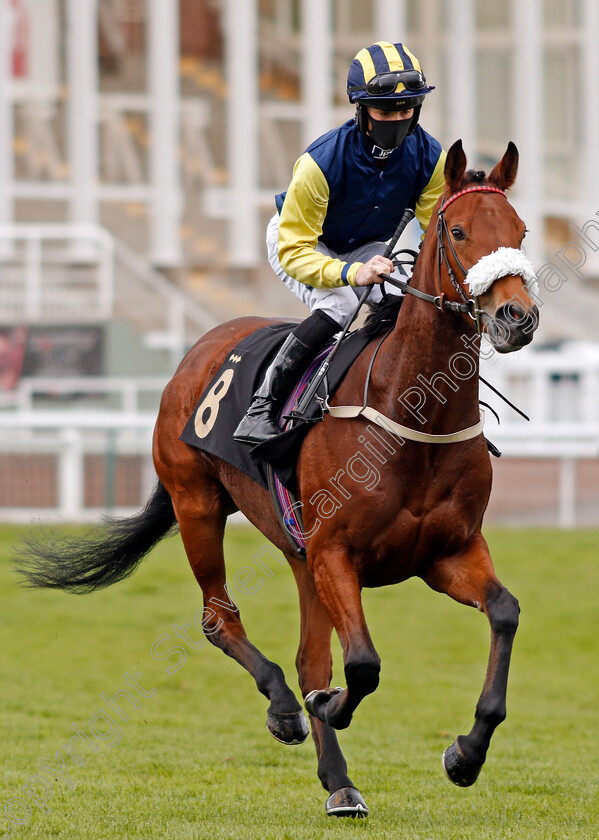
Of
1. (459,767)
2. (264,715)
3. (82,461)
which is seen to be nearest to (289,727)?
(459,767)

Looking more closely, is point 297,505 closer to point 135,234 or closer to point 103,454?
point 103,454

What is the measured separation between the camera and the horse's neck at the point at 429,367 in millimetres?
3754

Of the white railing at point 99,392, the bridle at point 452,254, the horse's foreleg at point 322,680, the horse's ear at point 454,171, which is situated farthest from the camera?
the white railing at point 99,392

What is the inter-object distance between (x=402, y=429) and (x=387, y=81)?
1068 millimetres

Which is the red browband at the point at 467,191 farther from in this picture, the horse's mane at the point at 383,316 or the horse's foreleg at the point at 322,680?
the horse's foreleg at the point at 322,680

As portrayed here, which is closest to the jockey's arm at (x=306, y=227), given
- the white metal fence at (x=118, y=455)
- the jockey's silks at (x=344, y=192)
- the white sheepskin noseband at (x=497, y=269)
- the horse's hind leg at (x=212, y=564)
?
the jockey's silks at (x=344, y=192)

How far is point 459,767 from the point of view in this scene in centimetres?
374

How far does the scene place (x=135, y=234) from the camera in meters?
18.8

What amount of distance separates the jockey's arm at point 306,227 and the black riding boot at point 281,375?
0.65ft

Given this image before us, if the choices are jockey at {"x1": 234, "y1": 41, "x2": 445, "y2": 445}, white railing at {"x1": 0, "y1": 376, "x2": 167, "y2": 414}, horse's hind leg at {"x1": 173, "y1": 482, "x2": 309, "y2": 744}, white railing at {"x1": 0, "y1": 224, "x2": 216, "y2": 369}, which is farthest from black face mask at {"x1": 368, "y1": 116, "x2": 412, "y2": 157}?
white railing at {"x1": 0, "y1": 224, "x2": 216, "y2": 369}

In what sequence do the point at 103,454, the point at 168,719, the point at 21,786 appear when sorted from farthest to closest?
the point at 103,454
the point at 168,719
the point at 21,786

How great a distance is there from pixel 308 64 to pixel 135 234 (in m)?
3.46

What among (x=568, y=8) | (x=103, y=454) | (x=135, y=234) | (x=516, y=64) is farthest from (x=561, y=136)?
(x=103, y=454)

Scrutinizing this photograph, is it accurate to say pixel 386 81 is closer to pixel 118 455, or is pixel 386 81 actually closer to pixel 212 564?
pixel 212 564
